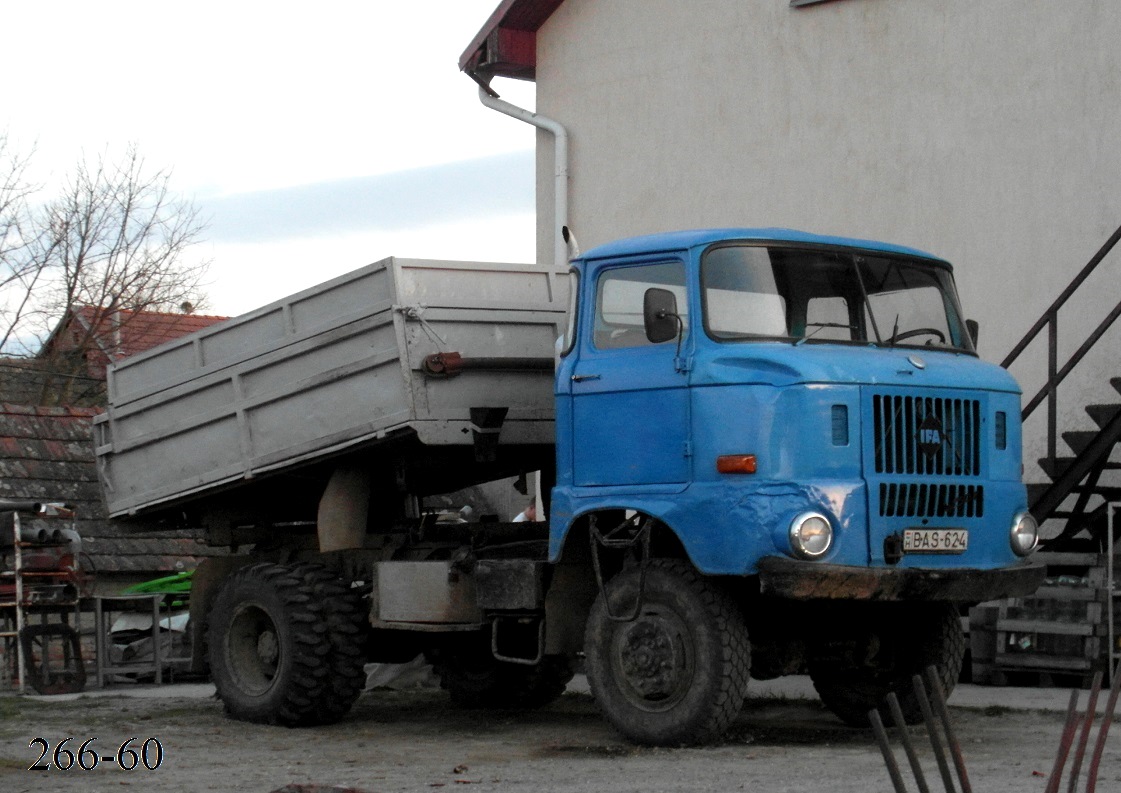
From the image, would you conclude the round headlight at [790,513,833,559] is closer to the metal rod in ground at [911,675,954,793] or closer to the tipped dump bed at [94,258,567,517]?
the tipped dump bed at [94,258,567,517]

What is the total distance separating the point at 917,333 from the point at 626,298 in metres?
1.62

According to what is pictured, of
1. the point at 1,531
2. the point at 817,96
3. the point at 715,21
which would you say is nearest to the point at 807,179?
the point at 817,96

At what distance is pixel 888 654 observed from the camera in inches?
395

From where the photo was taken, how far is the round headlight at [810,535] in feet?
28.1

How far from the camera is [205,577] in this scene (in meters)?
12.1

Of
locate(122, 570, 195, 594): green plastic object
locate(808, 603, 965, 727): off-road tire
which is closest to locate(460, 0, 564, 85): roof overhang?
locate(122, 570, 195, 594): green plastic object

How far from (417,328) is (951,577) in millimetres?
3558

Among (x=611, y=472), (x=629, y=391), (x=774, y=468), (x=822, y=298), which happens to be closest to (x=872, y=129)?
(x=822, y=298)

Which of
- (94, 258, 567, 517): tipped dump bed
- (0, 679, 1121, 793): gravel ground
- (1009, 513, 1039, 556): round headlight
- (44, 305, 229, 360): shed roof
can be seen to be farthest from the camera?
(44, 305, 229, 360): shed roof

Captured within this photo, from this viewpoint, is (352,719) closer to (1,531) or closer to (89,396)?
(1,531)

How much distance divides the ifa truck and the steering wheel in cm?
2

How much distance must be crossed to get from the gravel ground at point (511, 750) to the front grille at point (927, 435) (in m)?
1.46

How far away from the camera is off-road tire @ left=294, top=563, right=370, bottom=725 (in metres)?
10.9

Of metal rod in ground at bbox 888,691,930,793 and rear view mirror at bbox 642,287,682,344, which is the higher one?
rear view mirror at bbox 642,287,682,344
